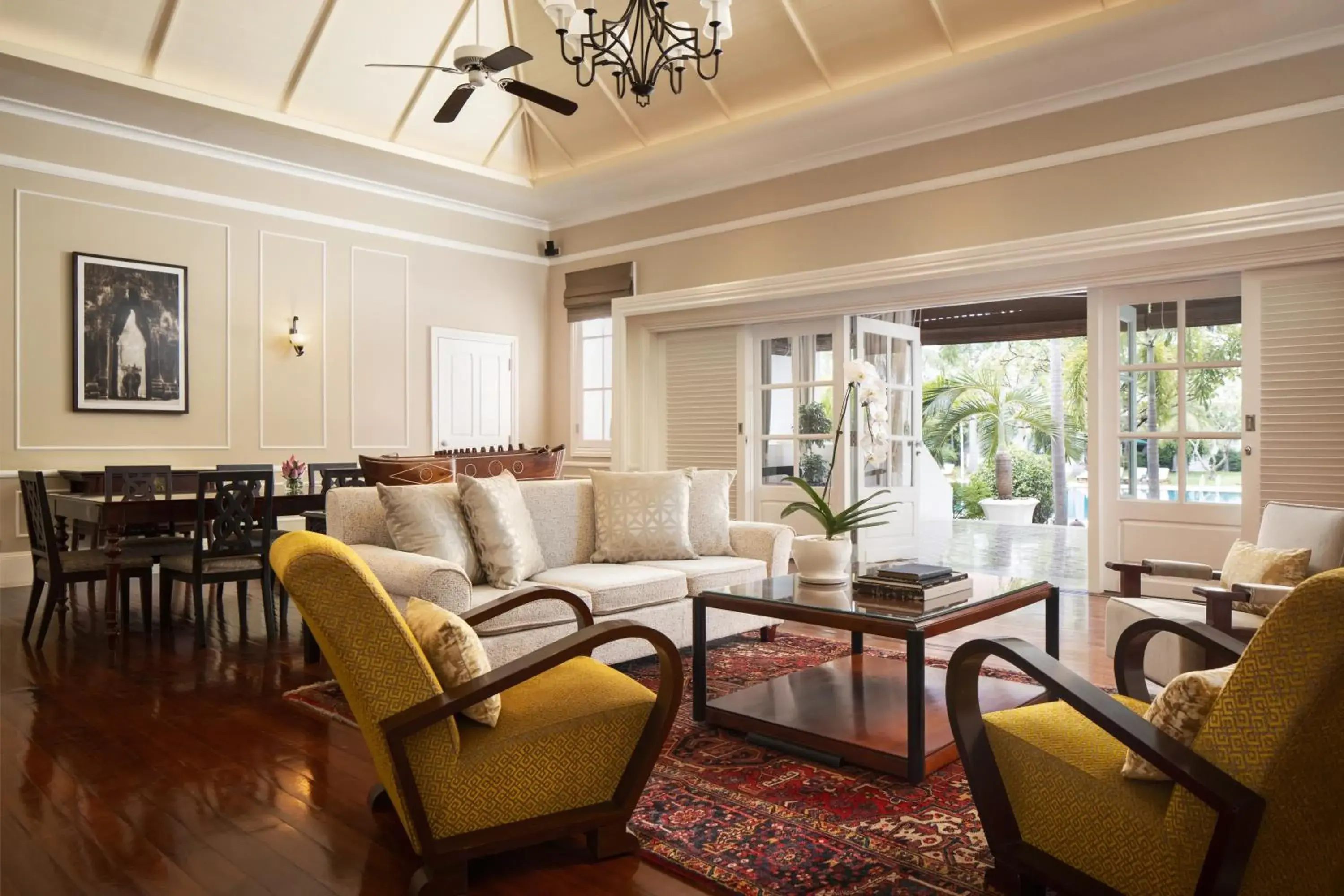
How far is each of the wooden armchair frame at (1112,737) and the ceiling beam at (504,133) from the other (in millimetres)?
6095

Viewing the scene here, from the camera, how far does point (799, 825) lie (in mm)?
2285

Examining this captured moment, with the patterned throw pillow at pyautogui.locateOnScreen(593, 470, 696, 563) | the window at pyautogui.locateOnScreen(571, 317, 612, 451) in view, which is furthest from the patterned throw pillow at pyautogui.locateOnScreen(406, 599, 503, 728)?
the window at pyautogui.locateOnScreen(571, 317, 612, 451)

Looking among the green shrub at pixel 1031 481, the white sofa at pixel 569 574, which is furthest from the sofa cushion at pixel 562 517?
the green shrub at pixel 1031 481

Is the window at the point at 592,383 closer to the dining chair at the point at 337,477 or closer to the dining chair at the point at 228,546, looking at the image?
the dining chair at the point at 337,477

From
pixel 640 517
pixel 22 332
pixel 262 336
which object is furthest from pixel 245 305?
pixel 640 517

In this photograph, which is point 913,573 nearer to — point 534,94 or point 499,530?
point 499,530

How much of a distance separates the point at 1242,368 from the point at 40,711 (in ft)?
19.5

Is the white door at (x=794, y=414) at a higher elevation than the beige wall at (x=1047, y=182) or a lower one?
lower

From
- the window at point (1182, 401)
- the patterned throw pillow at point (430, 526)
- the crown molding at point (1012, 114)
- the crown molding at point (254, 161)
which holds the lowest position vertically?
the patterned throw pillow at point (430, 526)

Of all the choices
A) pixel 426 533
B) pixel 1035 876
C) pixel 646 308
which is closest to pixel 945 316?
pixel 646 308

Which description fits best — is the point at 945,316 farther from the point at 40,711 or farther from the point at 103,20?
the point at 40,711

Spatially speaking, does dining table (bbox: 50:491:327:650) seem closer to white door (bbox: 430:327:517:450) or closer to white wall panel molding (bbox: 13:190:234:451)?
white wall panel molding (bbox: 13:190:234:451)

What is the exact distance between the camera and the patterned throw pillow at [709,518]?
4441mm

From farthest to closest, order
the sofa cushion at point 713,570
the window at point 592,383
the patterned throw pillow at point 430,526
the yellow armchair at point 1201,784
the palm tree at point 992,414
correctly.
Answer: the palm tree at point 992,414, the window at point 592,383, the sofa cushion at point 713,570, the patterned throw pillow at point 430,526, the yellow armchair at point 1201,784
